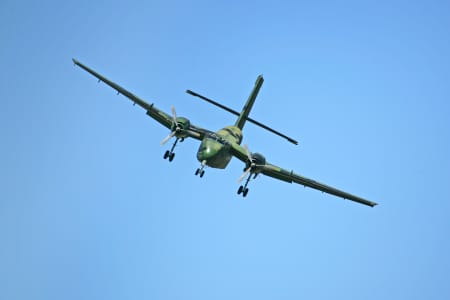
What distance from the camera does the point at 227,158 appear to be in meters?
40.0

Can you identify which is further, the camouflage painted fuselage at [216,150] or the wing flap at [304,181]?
the wing flap at [304,181]

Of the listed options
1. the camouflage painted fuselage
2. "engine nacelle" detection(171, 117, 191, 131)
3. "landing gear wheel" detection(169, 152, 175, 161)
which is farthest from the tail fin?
"landing gear wheel" detection(169, 152, 175, 161)

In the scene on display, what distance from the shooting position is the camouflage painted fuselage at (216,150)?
3781 centimetres

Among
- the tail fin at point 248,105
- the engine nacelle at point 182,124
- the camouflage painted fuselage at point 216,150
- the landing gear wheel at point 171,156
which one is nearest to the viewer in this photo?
the camouflage painted fuselage at point 216,150

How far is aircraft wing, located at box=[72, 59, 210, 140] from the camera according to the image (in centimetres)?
4166

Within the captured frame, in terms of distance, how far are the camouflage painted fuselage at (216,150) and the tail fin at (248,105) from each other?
5.70 m

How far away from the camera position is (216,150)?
125ft

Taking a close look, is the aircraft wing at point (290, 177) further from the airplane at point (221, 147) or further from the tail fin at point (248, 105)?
the tail fin at point (248, 105)

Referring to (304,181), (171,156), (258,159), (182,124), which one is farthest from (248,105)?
(171,156)

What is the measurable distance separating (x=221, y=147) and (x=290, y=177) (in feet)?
23.5

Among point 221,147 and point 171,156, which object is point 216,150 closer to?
point 221,147

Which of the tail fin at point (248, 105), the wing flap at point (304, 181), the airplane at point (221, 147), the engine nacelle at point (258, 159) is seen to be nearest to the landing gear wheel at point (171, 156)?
the airplane at point (221, 147)

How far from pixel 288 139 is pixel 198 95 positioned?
27.7 feet

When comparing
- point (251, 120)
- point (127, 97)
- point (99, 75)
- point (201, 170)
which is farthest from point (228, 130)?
point (99, 75)
